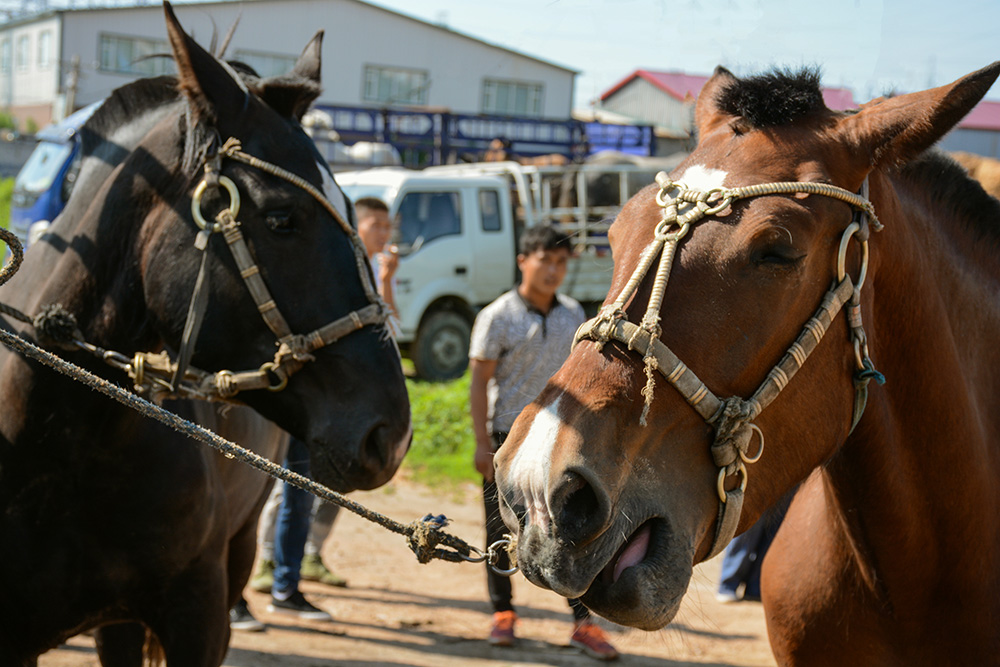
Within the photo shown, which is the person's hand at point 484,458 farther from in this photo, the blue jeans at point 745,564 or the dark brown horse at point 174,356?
the dark brown horse at point 174,356

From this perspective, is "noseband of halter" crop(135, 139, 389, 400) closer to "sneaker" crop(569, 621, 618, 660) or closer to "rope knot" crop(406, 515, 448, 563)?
"rope knot" crop(406, 515, 448, 563)

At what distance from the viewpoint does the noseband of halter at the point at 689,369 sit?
65.7 inches

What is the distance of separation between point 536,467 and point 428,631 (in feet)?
12.6

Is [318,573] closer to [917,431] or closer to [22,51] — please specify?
[917,431]

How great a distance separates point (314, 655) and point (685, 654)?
2.02m

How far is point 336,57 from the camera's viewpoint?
2700 cm

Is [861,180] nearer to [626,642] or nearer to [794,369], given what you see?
[794,369]


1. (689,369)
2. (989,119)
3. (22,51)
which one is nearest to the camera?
(689,369)

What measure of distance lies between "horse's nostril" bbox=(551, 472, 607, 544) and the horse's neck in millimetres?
807

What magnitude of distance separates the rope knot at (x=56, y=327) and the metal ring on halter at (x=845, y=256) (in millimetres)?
2044

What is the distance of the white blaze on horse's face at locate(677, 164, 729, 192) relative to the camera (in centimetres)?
184

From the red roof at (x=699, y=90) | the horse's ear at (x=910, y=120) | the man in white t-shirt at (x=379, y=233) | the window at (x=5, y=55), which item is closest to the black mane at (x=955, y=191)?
the red roof at (x=699, y=90)

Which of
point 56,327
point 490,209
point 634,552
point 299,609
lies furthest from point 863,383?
point 490,209

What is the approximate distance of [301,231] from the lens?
261cm
